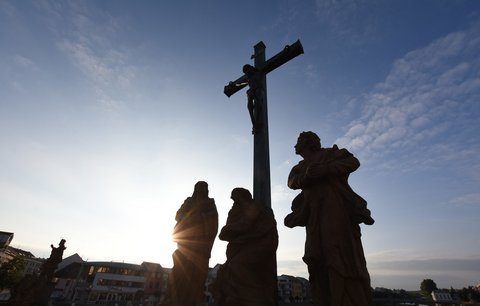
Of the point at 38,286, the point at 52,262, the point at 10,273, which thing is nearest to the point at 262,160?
the point at 38,286

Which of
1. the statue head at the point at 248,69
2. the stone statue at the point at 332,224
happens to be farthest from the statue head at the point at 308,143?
the statue head at the point at 248,69

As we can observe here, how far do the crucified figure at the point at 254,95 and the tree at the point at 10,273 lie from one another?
39.5 meters

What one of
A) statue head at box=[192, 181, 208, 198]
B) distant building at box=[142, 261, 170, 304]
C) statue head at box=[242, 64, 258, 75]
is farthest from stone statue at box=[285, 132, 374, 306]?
distant building at box=[142, 261, 170, 304]

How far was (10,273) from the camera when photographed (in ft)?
107

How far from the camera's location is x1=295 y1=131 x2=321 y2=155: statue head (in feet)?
10.9

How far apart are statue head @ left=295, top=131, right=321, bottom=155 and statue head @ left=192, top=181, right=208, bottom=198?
221 centimetres

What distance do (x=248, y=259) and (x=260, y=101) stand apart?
9.66 feet

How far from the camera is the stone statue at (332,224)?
2.30 m

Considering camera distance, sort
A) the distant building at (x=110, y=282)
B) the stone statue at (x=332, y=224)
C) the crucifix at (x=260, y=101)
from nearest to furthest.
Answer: the stone statue at (x=332, y=224) < the crucifix at (x=260, y=101) < the distant building at (x=110, y=282)

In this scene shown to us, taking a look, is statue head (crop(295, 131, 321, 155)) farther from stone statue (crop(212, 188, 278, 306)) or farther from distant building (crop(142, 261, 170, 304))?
distant building (crop(142, 261, 170, 304))

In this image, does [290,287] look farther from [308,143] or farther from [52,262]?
[308,143]

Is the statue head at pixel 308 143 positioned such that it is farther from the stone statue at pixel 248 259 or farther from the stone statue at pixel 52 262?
the stone statue at pixel 52 262

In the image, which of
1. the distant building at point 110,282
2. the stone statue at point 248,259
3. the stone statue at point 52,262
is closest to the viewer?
the stone statue at point 248,259

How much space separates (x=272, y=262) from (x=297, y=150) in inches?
53.2
